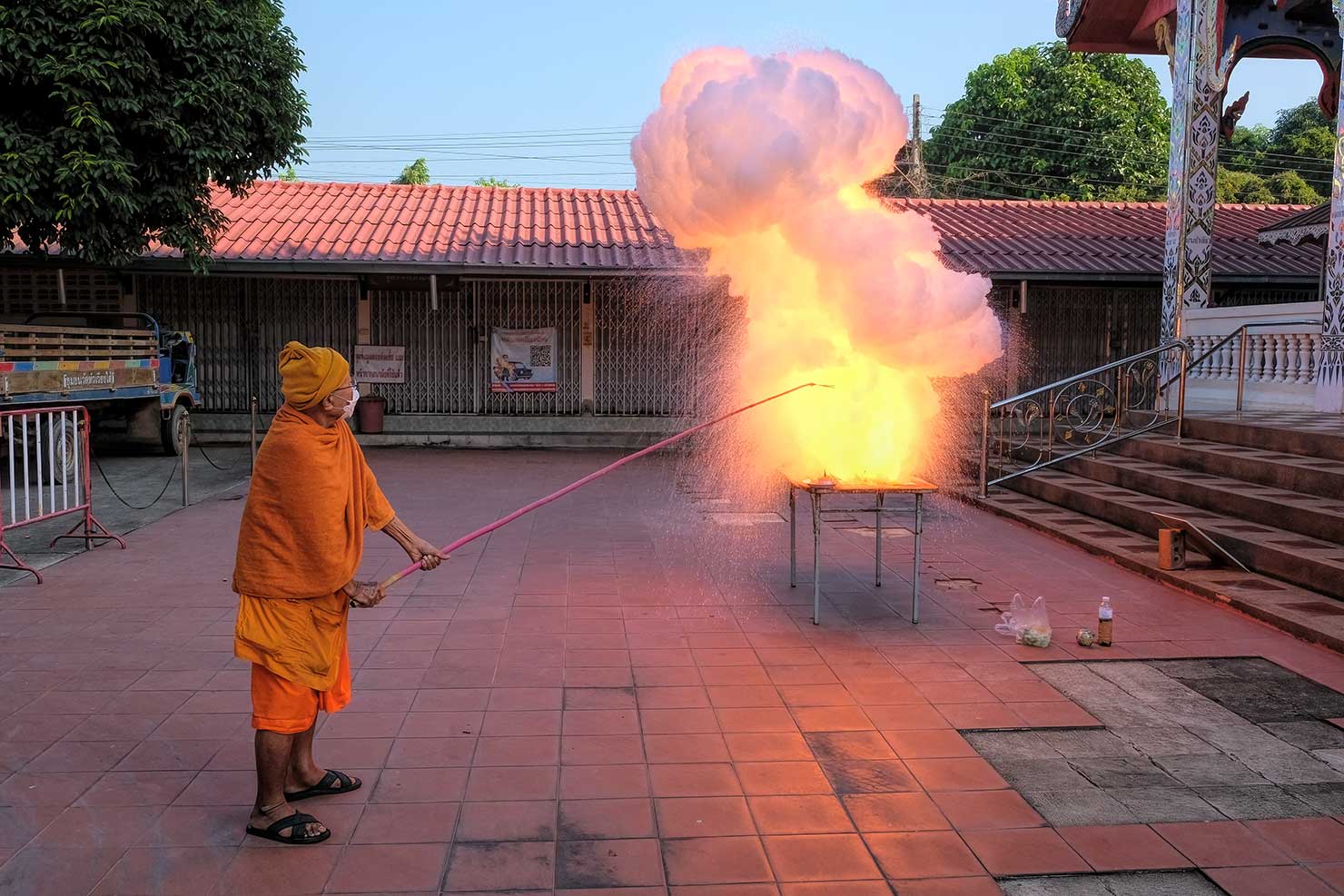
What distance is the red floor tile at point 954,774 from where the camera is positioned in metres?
3.89

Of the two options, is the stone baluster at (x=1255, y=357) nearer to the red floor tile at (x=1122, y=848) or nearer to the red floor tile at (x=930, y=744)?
the red floor tile at (x=930, y=744)

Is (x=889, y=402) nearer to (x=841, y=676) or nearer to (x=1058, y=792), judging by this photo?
(x=841, y=676)

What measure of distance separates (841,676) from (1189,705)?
66.5 inches

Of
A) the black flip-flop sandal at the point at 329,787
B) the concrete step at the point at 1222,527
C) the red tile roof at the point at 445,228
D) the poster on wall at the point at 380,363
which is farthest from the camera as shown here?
the poster on wall at the point at 380,363

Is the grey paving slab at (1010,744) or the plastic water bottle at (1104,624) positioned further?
the plastic water bottle at (1104,624)

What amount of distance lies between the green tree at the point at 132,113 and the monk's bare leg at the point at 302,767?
29.6ft

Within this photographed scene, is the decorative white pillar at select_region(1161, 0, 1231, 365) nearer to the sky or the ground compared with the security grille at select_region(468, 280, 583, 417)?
nearer to the sky

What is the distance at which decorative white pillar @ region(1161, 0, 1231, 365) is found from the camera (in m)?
11.8

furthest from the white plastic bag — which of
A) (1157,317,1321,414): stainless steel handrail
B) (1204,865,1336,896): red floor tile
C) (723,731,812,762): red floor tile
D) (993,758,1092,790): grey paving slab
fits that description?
(1157,317,1321,414): stainless steel handrail

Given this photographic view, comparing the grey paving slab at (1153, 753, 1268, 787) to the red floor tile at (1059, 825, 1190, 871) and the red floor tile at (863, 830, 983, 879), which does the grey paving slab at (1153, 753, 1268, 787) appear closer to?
the red floor tile at (1059, 825, 1190, 871)

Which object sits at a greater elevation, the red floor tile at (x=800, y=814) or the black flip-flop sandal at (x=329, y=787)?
the black flip-flop sandal at (x=329, y=787)

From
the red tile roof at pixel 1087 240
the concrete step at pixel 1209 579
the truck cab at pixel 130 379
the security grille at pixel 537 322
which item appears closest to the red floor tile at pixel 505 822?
the concrete step at pixel 1209 579

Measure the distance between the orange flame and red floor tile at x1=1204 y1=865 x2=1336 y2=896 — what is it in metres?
3.26

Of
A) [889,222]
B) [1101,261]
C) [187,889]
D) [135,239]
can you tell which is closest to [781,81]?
[889,222]
